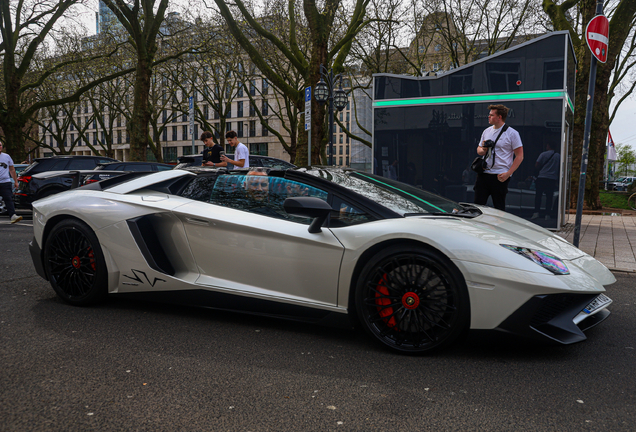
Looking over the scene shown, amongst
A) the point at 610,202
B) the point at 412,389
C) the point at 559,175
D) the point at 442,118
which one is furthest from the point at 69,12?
the point at 412,389

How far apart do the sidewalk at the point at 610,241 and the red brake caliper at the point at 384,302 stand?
4.22 metres

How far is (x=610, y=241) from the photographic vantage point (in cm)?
867

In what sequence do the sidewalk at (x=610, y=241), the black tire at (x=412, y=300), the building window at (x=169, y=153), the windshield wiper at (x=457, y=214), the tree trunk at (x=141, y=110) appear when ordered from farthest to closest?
the building window at (x=169, y=153), the tree trunk at (x=141, y=110), the sidewalk at (x=610, y=241), the windshield wiper at (x=457, y=214), the black tire at (x=412, y=300)

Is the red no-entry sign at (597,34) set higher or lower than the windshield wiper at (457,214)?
higher

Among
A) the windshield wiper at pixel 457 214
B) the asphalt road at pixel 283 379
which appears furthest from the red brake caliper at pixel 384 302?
the windshield wiper at pixel 457 214

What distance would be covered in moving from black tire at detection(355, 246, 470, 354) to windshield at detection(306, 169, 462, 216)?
38cm

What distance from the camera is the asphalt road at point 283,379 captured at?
2.32 m

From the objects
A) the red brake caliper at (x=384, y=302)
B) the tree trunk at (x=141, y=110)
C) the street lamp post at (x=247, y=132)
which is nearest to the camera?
the red brake caliper at (x=384, y=302)

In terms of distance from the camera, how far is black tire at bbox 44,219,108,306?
4.04 metres

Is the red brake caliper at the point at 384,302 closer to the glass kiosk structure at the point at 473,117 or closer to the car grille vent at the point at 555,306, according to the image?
the car grille vent at the point at 555,306

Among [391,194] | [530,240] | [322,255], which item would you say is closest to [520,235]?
[530,240]

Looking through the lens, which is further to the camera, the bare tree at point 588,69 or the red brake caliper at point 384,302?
the bare tree at point 588,69

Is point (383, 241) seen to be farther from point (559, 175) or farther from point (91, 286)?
point (559, 175)

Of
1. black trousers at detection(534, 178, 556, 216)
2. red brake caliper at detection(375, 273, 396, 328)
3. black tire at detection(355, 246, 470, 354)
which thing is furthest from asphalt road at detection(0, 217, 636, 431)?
black trousers at detection(534, 178, 556, 216)
